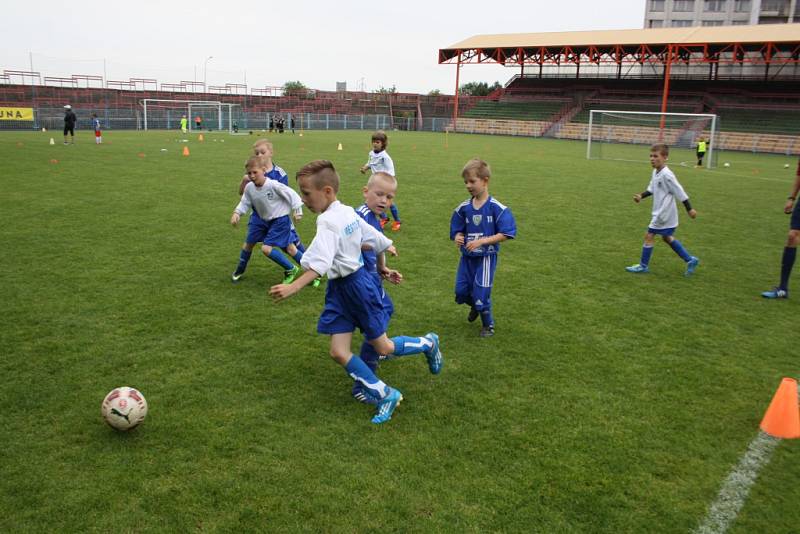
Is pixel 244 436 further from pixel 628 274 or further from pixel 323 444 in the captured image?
pixel 628 274

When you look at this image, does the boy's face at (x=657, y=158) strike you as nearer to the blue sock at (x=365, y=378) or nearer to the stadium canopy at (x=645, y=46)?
the blue sock at (x=365, y=378)

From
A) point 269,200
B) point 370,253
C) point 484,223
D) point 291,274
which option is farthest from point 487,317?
point 269,200

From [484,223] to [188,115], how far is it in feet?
174

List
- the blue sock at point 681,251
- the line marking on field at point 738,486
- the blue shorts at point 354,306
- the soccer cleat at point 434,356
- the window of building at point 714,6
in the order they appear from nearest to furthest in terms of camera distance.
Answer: the line marking on field at point 738,486 < the blue shorts at point 354,306 < the soccer cleat at point 434,356 < the blue sock at point 681,251 < the window of building at point 714,6

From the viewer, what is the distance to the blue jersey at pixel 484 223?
562 centimetres

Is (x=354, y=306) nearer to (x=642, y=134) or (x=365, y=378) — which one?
(x=365, y=378)

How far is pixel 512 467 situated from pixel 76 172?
1781 cm

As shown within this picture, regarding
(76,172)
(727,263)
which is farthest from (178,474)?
(76,172)

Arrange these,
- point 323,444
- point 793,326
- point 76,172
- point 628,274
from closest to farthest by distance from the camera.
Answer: point 323,444
point 793,326
point 628,274
point 76,172

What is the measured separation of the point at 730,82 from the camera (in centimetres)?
4909

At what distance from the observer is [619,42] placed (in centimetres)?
4653

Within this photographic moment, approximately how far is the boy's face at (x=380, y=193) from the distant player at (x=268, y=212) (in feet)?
9.27

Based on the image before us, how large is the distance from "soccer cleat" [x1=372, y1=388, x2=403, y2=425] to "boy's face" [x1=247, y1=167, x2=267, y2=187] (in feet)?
12.3

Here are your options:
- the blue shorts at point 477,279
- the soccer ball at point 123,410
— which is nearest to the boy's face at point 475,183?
the blue shorts at point 477,279
